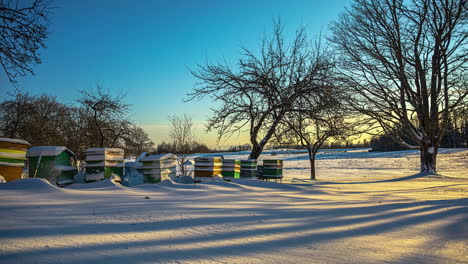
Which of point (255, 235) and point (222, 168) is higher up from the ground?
point (222, 168)

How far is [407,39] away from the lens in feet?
49.5

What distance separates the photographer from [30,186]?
203 inches

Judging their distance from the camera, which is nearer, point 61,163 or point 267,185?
point 61,163

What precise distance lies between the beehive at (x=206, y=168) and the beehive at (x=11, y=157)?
464cm

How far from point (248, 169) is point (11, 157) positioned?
6849mm

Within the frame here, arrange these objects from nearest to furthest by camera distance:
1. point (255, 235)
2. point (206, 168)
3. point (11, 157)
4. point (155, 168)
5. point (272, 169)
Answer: point (255, 235) → point (11, 157) → point (155, 168) → point (206, 168) → point (272, 169)

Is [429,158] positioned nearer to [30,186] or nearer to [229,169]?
[229,169]

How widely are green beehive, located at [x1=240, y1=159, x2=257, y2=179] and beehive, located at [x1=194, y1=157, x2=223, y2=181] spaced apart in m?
1.30

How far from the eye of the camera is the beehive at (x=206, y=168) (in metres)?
8.80

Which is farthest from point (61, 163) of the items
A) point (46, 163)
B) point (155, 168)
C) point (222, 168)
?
point (222, 168)

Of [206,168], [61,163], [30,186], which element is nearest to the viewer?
[30,186]

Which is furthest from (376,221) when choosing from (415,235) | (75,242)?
(75,242)

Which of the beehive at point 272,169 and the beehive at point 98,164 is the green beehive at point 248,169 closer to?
the beehive at point 272,169

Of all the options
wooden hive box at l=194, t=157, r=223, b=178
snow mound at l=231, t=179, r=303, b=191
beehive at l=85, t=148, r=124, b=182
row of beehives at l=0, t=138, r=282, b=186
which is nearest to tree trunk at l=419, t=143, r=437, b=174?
snow mound at l=231, t=179, r=303, b=191
